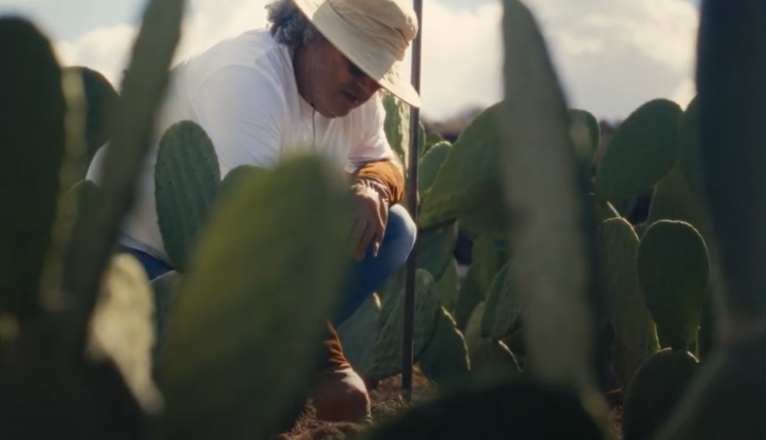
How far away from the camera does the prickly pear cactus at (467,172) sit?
2273 mm

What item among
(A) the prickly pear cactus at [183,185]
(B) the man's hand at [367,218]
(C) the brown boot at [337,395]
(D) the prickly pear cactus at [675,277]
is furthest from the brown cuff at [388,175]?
(D) the prickly pear cactus at [675,277]

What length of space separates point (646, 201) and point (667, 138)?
143 cm

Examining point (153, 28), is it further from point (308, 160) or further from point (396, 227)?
point (396, 227)

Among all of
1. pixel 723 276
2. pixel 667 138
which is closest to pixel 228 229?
pixel 723 276

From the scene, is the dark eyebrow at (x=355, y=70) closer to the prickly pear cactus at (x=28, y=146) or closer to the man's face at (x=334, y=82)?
the man's face at (x=334, y=82)

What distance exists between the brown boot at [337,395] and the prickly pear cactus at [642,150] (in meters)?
0.90

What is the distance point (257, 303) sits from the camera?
304mm

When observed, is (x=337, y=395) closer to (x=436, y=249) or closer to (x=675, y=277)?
(x=675, y=277)

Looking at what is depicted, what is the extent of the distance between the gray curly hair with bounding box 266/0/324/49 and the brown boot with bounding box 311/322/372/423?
0.73 metres

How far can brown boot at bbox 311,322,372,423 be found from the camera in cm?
179

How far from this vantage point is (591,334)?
1.16 feet

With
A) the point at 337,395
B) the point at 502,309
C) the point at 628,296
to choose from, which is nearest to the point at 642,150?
the point at 502,309

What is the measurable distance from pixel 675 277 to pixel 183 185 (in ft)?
2.27

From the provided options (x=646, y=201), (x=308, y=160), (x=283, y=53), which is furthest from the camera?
(x=646, y=201)
